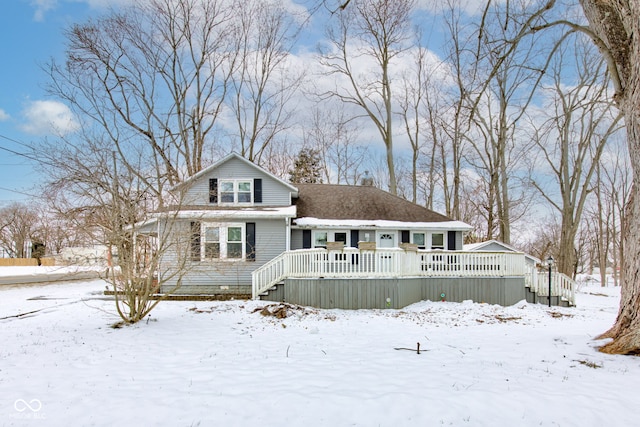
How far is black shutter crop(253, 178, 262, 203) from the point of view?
48.1ft

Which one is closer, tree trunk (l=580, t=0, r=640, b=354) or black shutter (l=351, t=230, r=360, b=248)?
tree trunk (l=580, t=0, r=640, b=354)

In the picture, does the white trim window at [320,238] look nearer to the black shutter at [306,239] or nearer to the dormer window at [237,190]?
the black shutter at [306,239]

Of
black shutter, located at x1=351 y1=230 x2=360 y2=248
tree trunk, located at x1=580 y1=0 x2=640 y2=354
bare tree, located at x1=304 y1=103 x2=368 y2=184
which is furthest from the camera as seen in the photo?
bare tree, located at x1=304 y1=103 x2=368 y2=184

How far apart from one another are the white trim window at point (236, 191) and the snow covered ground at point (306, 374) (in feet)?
20.8

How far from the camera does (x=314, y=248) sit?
12609mm

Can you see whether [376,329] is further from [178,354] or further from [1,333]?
[1,333]

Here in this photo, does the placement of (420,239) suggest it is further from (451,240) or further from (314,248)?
(314,248)

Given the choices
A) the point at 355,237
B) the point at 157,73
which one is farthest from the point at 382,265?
the point at 157,73

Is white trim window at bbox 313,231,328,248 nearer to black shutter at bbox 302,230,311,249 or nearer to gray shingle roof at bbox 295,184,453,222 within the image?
black shutter at bbox 302,230,311,249

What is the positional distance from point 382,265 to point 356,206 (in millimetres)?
5284

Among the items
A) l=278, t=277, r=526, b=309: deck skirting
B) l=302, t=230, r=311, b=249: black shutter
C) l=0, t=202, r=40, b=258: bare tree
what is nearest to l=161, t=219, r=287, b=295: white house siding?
l=302, t=230, r=311, b=249: black shutter

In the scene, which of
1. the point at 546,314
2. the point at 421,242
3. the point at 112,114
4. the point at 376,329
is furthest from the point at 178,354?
the point at 112,114

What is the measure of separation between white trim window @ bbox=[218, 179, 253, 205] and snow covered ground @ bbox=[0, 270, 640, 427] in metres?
6.34

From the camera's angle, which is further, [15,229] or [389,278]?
[15,229]
